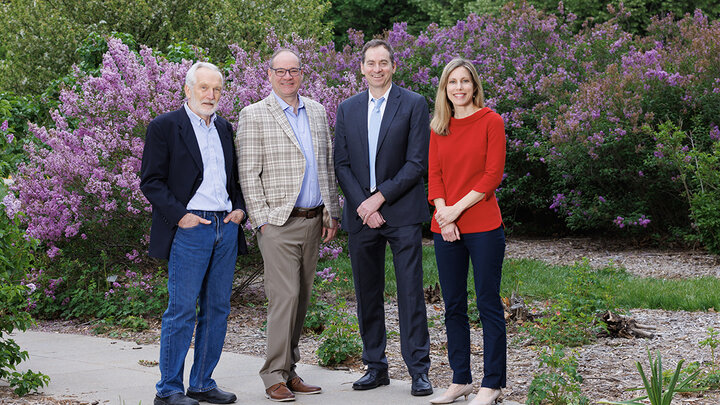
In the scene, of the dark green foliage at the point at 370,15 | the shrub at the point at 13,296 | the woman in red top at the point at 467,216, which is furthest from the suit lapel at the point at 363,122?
the dark green foliage at the point at 370,15

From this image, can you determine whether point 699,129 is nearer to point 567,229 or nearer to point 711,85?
point 711,85

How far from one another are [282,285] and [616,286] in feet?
12.4

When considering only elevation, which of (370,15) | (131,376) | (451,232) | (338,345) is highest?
(370,15)

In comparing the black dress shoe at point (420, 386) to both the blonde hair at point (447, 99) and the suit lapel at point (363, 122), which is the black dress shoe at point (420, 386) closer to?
the suit lapel at point (363, 122)

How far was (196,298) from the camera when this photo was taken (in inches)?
184

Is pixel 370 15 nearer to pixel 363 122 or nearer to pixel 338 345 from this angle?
pixel 338 345

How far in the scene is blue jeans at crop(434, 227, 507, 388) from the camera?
4590 mm

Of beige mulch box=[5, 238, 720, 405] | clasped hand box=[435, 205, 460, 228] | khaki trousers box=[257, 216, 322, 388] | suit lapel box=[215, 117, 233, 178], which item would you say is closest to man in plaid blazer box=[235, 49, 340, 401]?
khaki trousers box=[257, 216, 322, 388]

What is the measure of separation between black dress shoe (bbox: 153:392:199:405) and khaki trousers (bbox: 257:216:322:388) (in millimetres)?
509

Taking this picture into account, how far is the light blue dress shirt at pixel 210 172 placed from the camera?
472 centimetres

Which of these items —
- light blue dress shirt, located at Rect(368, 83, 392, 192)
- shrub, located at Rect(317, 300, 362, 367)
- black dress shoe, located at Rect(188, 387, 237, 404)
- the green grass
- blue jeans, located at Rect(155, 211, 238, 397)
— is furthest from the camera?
the green grass

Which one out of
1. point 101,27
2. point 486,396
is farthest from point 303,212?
point 101,27

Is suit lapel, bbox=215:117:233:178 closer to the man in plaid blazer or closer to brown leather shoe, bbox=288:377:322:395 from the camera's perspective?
the man in plaid blazer

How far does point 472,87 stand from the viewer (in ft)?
15.5
